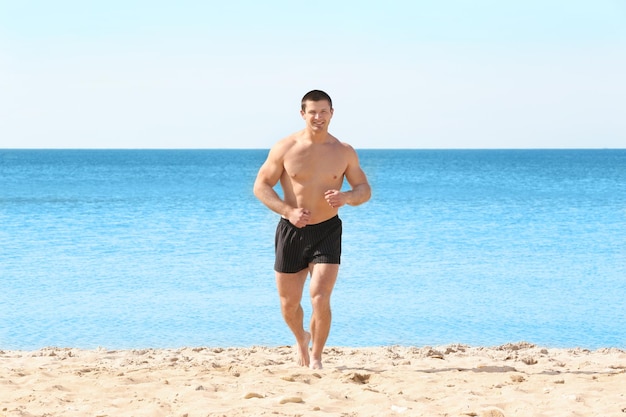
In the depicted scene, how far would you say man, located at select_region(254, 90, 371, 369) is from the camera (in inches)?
243

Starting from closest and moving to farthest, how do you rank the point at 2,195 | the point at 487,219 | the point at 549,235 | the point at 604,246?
the point at 604,246
the point at 549,235
the point at 487,219
the point at 2,195

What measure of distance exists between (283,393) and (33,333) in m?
4.75

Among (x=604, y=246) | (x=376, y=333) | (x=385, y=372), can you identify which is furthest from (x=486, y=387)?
(x=604, y=246)

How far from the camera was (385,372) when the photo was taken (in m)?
6.38

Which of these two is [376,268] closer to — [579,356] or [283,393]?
[579,356]

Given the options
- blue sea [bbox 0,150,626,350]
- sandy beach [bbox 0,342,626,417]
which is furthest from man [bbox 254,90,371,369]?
blue sea [bbox 0,150,626,350]

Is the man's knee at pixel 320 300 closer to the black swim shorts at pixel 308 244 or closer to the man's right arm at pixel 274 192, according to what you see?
the black swim shorts at pixel 308 244

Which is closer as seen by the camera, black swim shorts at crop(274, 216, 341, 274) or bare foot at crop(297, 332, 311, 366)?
black swim shorts at crop(274, 216, 341, 274)

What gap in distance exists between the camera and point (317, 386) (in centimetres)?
565
